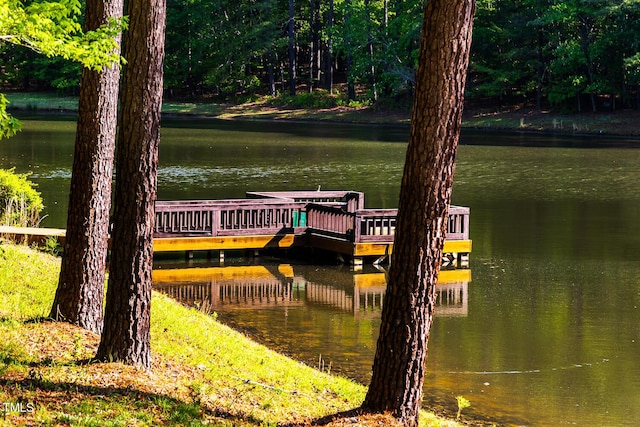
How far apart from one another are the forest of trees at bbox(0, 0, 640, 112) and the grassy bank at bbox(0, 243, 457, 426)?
45.9 meters

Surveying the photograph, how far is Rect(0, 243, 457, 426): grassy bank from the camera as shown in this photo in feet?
24.7

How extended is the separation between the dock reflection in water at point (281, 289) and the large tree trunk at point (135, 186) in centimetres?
699

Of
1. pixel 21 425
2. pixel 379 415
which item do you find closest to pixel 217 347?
pixel 379 415

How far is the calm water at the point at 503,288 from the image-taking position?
41.3ft

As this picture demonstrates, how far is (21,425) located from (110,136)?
402 cm

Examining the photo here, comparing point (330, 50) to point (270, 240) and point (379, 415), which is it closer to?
point (270, 240)

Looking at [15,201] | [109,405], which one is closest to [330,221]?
[15,201]

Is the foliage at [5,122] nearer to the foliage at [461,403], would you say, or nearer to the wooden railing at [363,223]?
the foliage at [461,403]

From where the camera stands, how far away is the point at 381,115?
238 feet

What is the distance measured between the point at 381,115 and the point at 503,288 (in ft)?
180

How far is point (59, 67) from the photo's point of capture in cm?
9044

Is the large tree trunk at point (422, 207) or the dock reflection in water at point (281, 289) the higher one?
the large tree trunk at point (422, 207)

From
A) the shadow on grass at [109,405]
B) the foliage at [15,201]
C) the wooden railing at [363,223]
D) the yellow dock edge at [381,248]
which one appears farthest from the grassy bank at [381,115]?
the shadow on grass at [109,405]

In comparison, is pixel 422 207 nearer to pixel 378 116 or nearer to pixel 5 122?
pixel 5 122
